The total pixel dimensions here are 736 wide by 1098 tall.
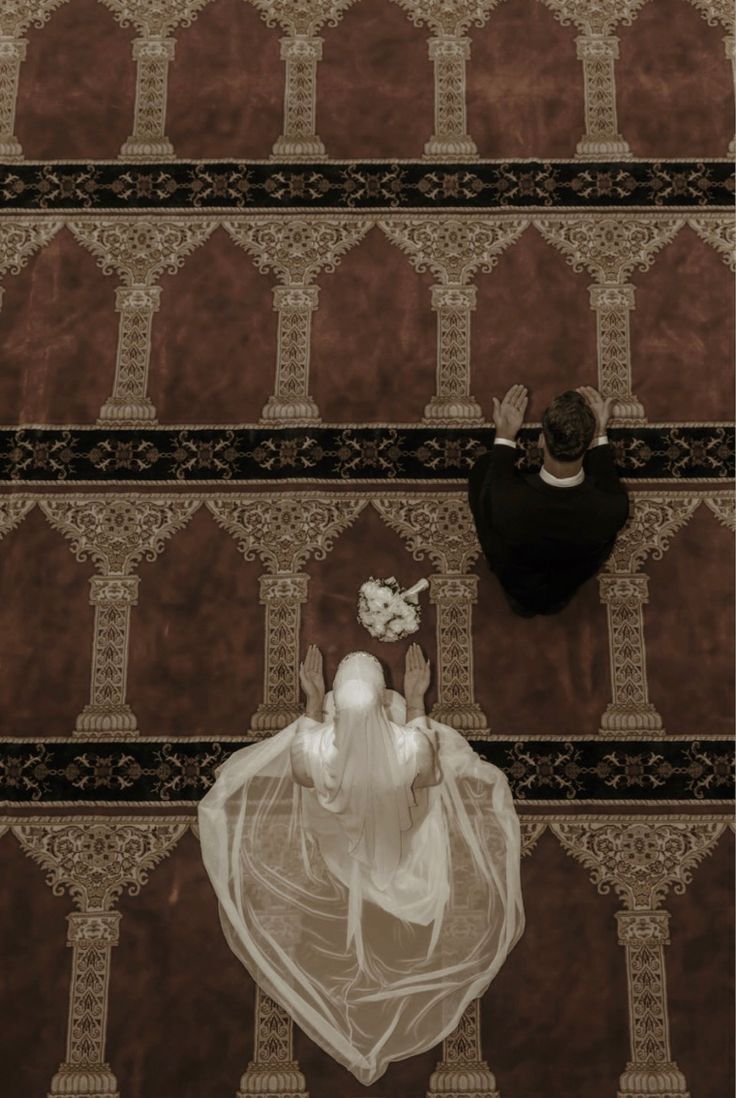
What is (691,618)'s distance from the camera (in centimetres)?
353

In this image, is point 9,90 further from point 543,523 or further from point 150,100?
point 543,523

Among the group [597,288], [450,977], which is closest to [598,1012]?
[450,977]

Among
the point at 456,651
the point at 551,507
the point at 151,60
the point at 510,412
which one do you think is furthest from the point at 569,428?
the point at 151,60

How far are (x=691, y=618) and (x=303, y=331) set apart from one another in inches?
67.1

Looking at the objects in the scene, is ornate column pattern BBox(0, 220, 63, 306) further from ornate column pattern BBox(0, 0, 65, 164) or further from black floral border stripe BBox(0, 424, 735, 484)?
black floral border stripe BBox(0, 424, 735, 484)

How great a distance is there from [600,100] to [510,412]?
1343 mm

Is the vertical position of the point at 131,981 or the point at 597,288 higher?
the point at 597,288

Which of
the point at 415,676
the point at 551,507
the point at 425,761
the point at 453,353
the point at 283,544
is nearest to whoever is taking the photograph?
the point at 551,507

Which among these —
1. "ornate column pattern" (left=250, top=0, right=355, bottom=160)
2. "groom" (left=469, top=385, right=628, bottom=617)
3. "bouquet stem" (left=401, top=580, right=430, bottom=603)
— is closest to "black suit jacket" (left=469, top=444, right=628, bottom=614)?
"groom" (left=469, top=385, right=628, bottom=617)

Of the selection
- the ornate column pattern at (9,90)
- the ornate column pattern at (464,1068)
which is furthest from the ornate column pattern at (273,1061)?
the ornate column pattern at (9,90)

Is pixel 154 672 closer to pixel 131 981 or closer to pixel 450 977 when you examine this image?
pixel 131 981

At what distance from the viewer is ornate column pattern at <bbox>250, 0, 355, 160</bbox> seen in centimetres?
387

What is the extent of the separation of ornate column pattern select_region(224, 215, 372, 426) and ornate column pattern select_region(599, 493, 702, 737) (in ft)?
4.06

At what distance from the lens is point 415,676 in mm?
3457
